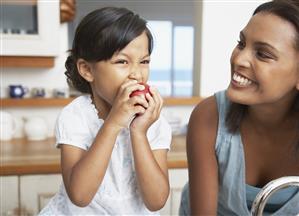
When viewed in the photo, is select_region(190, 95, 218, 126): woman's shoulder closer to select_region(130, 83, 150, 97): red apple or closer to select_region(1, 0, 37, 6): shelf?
select_region(130, 83, 150, 97): red apple

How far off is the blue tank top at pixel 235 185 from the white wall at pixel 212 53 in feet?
2.64

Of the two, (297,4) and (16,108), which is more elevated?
(297,4)

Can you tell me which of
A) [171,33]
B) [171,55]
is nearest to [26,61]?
[171,33]

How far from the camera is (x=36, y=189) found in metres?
1.29

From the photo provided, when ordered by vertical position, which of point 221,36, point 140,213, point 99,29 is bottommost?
point 140,213

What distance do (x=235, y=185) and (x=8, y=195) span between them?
0.81m

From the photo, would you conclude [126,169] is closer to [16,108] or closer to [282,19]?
[282,19]

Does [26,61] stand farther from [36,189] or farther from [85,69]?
[85,69]

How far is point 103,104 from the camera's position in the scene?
86cm

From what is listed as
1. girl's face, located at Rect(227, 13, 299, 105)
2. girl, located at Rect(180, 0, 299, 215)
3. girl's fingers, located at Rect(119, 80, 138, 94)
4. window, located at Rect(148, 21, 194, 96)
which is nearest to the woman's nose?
girl's face, located at Rect(227, 13, 299, 105)

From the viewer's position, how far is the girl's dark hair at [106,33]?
749 millimetres

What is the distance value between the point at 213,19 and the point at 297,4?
0.99m

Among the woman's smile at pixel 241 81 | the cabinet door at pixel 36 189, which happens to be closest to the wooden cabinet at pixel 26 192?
the cabinet door at pixel 36 189

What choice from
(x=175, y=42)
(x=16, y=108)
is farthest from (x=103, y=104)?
(x=175, y=42)
